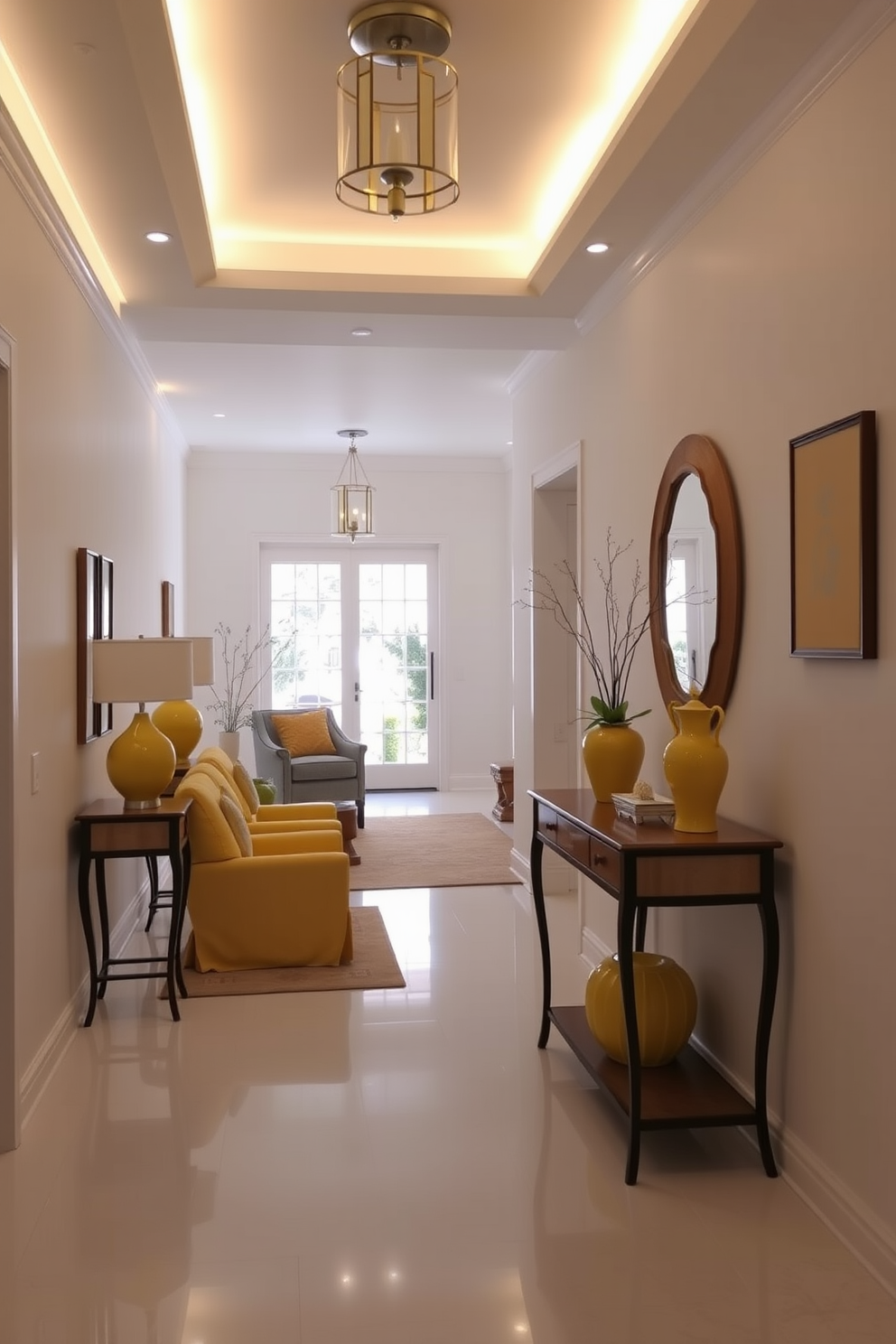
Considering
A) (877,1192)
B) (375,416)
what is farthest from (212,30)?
(375,416)

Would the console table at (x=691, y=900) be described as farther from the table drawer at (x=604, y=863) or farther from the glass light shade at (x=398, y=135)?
the glass light shade at (x=398, y=135)

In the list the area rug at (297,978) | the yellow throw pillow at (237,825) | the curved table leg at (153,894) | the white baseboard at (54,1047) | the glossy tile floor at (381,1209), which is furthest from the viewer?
the curved table leg at (153,894)

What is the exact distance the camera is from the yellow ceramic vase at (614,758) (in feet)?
12.6

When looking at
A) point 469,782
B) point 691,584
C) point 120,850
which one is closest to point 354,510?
point 469,782

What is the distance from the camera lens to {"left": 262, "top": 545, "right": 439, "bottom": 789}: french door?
33.8ft

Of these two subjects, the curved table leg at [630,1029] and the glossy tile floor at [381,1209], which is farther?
the curved table leg at [630,1029]

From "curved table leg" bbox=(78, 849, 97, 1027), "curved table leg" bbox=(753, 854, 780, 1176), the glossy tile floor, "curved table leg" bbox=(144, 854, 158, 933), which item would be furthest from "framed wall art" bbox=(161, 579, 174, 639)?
"curved table leg" bbox=(753, 854, 780, 1176)

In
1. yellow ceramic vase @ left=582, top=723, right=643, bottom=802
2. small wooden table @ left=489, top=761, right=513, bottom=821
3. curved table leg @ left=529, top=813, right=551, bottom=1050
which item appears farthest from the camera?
small wooden table @ left=489, top=761, right=513, bottom=821

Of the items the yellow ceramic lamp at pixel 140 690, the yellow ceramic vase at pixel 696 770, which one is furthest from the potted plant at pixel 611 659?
the yellow ceramic lamp at pixel 140 690

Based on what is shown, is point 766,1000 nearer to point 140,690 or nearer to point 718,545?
point 718,545

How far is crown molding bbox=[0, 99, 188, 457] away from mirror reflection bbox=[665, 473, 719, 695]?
2203mm

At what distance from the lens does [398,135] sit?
301 cm

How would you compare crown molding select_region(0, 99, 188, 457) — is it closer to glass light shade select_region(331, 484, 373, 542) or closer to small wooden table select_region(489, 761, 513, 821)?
glass light shade select_region(331, 484, 373, 542)

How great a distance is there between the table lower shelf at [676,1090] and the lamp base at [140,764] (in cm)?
183
